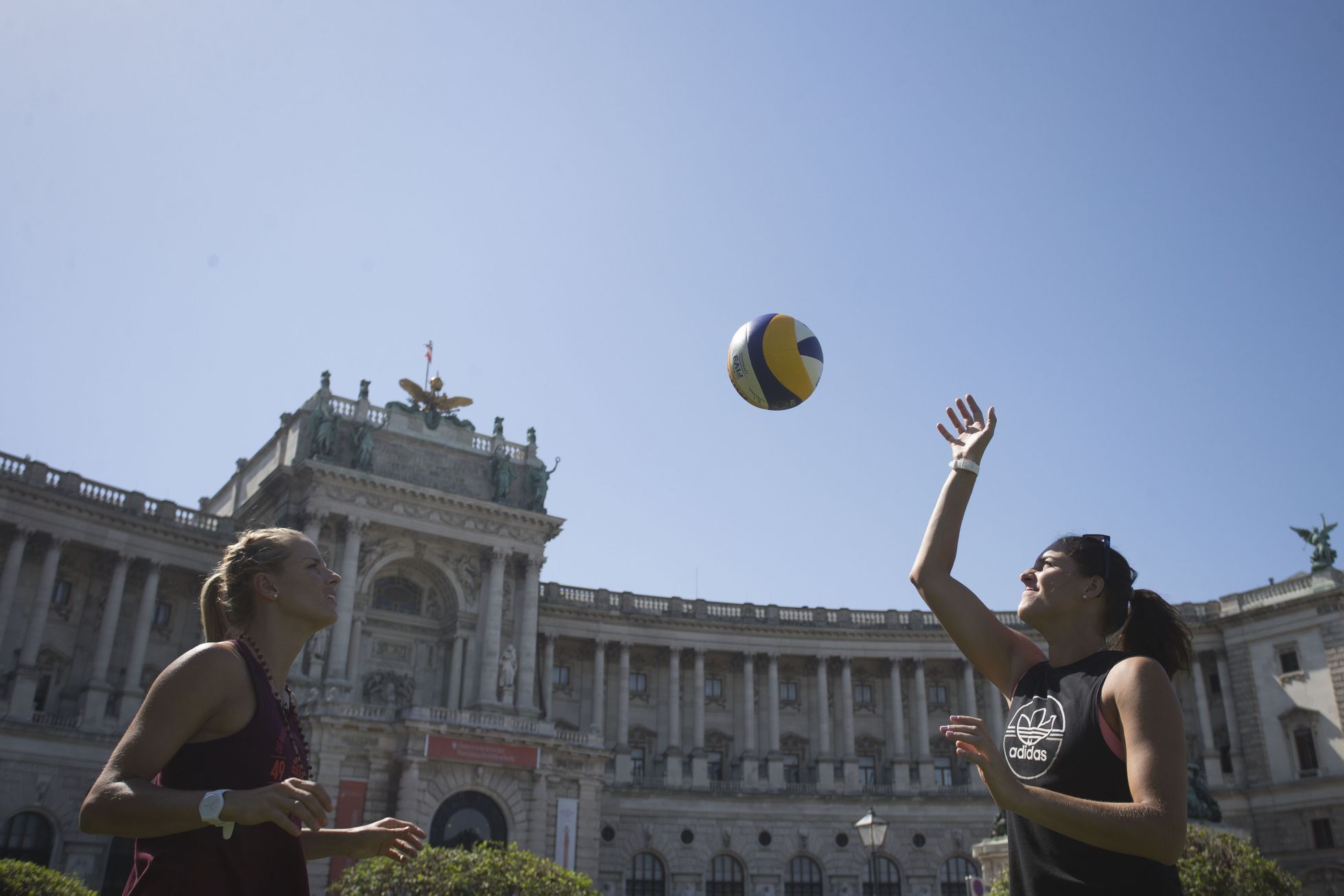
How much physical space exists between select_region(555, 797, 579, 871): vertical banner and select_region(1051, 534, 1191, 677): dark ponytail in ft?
147

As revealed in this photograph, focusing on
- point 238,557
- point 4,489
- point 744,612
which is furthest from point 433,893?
point 744,612

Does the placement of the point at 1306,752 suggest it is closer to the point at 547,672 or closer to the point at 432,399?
the point at 547,672

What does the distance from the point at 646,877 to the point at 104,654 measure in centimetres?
2832

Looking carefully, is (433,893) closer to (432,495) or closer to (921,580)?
(921,580)

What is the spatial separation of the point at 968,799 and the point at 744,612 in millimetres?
16206

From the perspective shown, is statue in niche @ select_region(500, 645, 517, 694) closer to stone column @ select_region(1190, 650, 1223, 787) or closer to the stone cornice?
the stone cornice

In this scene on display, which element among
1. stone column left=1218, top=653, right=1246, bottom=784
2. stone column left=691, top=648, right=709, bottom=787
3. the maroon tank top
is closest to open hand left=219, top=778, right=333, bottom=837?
the maroon tank top

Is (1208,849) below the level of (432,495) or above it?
below

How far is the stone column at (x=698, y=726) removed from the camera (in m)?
61.4

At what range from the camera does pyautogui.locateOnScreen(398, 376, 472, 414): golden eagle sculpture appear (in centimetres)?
5722

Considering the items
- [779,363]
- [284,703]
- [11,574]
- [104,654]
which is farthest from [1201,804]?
[11,574]

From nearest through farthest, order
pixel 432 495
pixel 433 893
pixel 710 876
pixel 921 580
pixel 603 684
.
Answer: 1. pixel 921 580
2. pixel 433 893
3. pixel 432 495
4. pixel 710 876
5. pixel 603 684

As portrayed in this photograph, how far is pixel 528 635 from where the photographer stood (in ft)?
179

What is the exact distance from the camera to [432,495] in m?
53.5
